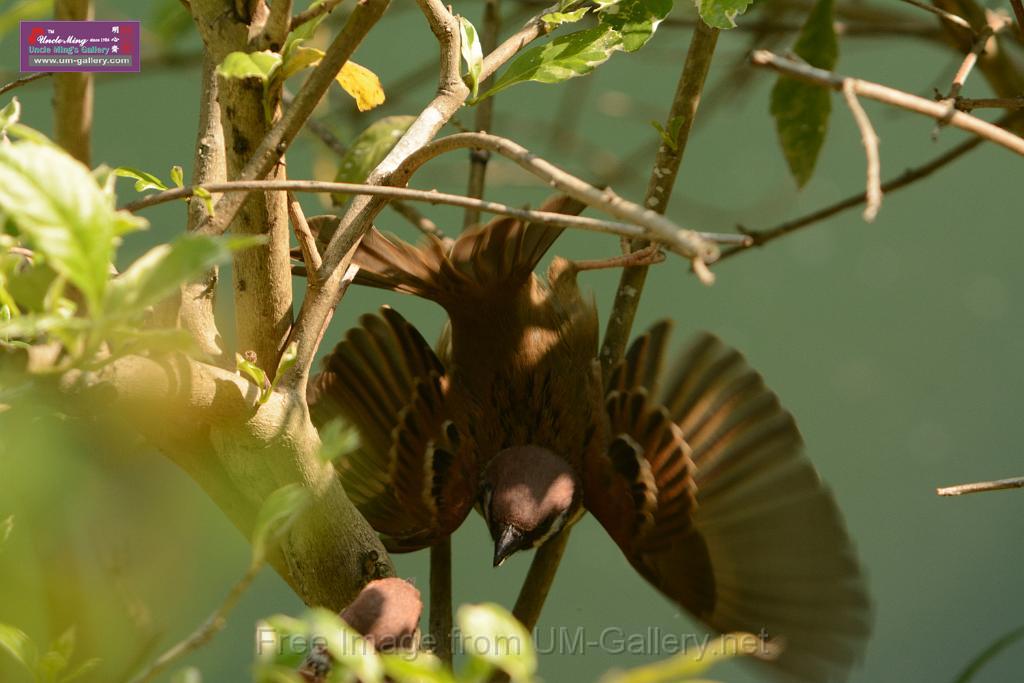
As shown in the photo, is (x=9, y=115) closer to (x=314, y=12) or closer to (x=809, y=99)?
(x=314, y=12)

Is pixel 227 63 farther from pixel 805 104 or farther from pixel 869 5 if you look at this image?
pixel 869 5

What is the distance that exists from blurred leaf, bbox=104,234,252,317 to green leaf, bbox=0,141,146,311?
1 cm

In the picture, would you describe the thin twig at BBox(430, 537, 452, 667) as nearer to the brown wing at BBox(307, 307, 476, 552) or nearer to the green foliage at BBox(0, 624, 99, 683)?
the brown wing at BBox(307, 307, 476, 552)

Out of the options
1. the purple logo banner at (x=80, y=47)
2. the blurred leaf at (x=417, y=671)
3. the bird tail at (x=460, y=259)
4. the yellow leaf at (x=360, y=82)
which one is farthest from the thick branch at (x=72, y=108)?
the blurred leaf at (x=417, y=671)

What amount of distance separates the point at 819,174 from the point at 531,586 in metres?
1.31

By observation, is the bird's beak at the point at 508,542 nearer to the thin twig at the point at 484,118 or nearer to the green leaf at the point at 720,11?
the thin twig at the point at 484,118

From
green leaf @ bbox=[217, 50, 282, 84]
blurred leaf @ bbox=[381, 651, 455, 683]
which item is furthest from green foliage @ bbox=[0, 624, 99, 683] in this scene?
green leaf @ bbox=[217, 50, 282, 84]

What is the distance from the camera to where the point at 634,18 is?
88 centimetres

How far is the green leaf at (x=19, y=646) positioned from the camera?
58cm

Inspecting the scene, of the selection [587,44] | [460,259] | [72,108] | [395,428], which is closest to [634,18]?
[587,44]

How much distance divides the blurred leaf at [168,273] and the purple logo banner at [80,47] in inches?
29.1

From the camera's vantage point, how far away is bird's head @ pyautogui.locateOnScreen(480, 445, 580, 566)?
4.19 ft

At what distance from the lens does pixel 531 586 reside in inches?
46.8

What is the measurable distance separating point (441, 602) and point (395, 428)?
225 mm
